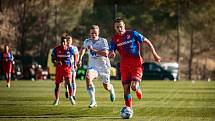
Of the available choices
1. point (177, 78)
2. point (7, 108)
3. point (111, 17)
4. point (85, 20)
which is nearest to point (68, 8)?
point (85, 20)

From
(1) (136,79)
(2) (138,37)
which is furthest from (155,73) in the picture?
(1) (136,79)

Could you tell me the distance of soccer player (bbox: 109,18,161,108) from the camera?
15.8 m

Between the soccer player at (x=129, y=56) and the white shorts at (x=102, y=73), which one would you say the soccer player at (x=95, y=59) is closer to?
the white shorts at (x=102, y=73)

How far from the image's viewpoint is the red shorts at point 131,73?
15.7 meters


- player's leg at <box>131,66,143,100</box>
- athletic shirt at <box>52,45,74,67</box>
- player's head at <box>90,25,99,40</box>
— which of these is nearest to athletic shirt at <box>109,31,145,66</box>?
player's leg at <box>131,66,143,100</box>

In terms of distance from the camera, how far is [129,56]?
15.9m

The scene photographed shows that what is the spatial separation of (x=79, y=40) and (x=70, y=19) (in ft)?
23.3

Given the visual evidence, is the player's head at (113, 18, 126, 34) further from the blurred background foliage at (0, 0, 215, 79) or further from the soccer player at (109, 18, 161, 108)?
the blurred background foliage at (0, 0, 215, 79)

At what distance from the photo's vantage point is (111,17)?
58.9 metres

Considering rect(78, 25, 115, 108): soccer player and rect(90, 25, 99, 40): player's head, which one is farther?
rect(78, 25, 115, 108): soccer player

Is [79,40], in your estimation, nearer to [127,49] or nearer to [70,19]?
[70,19]

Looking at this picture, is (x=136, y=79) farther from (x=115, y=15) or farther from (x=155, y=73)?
(x=115, y=15)

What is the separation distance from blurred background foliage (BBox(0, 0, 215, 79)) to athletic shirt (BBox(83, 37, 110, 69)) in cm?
4001

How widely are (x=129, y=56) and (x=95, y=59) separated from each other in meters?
3.51
